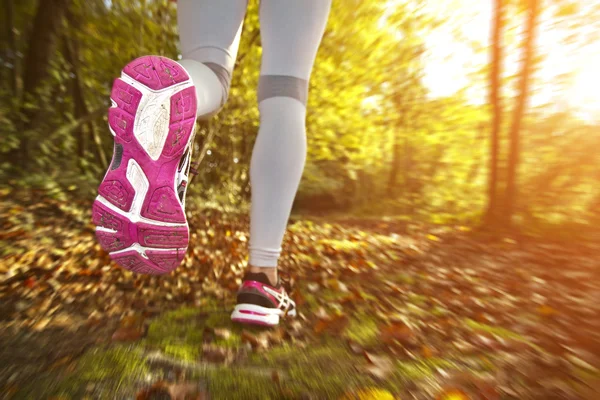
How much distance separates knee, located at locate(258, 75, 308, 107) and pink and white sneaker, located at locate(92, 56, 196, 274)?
362 millimetres

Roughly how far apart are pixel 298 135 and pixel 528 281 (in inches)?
86.1

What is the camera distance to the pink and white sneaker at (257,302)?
1349 mm

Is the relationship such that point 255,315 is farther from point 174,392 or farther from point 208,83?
point 208,83

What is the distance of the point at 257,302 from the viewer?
4.45 ft

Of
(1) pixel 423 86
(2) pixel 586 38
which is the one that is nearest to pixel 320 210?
(1) pixel 423 86

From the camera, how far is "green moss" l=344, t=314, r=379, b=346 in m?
1.41

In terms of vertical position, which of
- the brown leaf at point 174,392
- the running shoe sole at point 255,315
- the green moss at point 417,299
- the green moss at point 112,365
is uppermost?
the running shoe sole at point 255,315

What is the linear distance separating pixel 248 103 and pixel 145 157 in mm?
5291

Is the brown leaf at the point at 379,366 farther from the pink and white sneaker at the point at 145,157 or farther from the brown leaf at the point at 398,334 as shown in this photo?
the pink and white sneaker at the point at 145,157

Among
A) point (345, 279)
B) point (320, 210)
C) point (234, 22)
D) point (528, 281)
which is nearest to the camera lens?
point (234, 22)

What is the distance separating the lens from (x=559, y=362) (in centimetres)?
137

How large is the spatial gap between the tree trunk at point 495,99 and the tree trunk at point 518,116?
0.18 meters

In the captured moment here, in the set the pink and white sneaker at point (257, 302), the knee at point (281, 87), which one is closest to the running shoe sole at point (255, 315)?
the pink and white sneaker at point (257, 302)

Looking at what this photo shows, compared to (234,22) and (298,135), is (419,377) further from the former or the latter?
(234,22)
